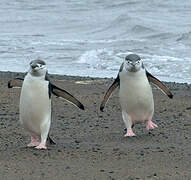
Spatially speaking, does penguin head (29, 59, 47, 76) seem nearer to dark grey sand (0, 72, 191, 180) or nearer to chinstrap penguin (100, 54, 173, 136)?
dark grey sand (0, 72, 191, 180)

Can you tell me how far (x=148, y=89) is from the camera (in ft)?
25.0

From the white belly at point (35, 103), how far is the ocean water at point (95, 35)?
256 inches

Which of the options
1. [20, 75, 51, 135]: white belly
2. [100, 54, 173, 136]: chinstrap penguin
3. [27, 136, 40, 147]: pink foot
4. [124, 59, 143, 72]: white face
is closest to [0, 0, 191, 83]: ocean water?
[100, 54, 173, 136]: chinstrap penguin

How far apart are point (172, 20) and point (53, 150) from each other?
1928 cm

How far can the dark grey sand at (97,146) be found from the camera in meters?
6.16

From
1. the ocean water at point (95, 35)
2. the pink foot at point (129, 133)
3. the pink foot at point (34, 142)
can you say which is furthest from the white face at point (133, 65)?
the ocean water at point (95, 35)

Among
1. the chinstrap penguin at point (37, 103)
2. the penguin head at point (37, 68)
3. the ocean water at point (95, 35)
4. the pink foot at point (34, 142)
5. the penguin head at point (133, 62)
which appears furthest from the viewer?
the ocean water at point (95, 35)

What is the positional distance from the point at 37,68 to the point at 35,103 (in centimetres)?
35

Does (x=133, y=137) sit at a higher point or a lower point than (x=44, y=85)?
lower

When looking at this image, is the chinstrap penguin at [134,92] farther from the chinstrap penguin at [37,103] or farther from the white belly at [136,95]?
the chinstrap penguin at [37,103]

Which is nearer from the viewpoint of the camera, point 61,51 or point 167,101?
point 167,101

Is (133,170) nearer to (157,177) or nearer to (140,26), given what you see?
(157,177)

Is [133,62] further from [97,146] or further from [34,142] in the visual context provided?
[34,142]

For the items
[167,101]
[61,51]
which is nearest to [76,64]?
[61,51]
